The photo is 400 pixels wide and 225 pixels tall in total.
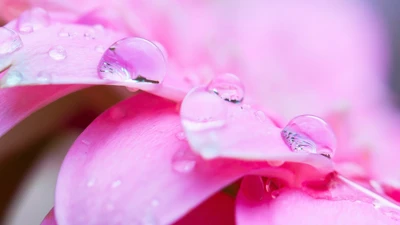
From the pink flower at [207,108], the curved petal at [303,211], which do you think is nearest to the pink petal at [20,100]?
the pink flower at [207,108]

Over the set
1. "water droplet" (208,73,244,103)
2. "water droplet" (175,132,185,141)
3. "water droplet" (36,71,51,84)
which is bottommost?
"water droplet" (175,132,185,141)

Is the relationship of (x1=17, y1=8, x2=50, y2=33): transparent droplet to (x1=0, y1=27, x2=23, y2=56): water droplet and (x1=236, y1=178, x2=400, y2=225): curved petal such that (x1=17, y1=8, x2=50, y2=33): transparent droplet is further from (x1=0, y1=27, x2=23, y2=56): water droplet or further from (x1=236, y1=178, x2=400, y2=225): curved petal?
(x1=236, y1=178, x2=400, y2=225): curved petal

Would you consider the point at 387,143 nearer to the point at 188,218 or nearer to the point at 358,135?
the point at 358,135

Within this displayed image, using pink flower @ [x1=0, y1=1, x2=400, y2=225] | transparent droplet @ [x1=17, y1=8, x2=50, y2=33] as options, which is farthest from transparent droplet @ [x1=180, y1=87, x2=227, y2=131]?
transparent droplet @ [x1=17, y1=8, x2=50, y2=33]

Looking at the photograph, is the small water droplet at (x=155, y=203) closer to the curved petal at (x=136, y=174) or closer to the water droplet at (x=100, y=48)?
the curved petal at (x=136, y=174)

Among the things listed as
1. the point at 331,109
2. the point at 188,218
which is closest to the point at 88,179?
the point at 188,218

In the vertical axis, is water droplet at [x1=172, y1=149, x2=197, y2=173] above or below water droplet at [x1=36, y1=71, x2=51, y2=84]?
below

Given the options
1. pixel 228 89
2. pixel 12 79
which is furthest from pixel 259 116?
pixel 12 79
